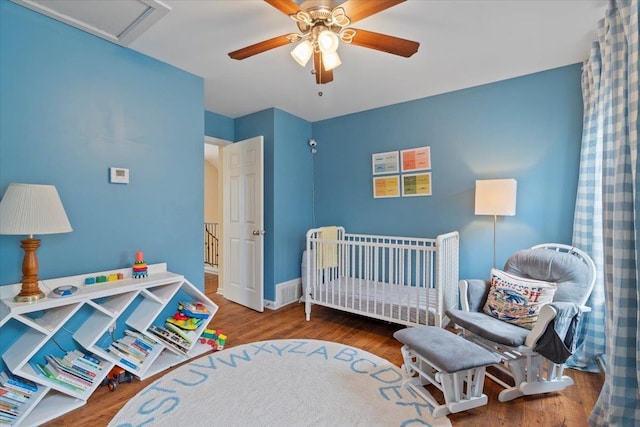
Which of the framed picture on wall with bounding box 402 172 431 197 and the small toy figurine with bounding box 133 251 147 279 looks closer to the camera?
the small toy figurine with bounding box 133 251 147 279

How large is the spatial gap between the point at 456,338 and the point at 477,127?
83.8 inches

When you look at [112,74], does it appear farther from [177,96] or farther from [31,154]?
[31,154]

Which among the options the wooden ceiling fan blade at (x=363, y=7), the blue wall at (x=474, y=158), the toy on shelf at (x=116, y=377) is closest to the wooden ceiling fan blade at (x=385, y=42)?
the wooden ceiling fan blade at (x=363, y=7)

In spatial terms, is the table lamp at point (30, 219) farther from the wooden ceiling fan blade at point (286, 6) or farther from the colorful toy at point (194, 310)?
the wooden ceiling fan blade at point (286, 6)

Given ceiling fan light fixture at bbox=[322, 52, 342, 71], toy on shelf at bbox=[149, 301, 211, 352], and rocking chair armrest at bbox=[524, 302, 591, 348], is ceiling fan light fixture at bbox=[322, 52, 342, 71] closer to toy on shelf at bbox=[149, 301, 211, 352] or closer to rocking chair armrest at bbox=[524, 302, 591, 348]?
rocking chair armrest at bbox=[524, 302, 591, 348]

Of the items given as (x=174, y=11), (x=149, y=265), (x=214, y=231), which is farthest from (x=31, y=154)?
(x=214, y=231)

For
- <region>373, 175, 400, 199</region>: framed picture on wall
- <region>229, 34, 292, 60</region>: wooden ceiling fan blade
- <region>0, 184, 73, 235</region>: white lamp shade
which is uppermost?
<region>229, 34, 292, 60</region>: wooden ceiling fan blade

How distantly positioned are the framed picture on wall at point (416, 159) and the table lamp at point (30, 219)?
10.2 feet

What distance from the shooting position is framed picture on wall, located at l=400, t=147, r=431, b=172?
10.6 ft

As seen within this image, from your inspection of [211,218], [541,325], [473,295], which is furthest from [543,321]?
[211,218]

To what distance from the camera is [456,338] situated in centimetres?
184

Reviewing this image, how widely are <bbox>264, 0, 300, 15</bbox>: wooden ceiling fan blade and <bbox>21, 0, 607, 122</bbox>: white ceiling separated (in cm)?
38

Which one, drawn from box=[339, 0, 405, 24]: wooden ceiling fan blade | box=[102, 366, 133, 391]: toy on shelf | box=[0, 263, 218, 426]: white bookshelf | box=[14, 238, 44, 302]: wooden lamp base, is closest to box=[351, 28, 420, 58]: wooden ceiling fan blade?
box=[339, 0, 405, 24]: wooden ceiling fan blade

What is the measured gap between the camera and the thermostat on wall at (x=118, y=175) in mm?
2152
